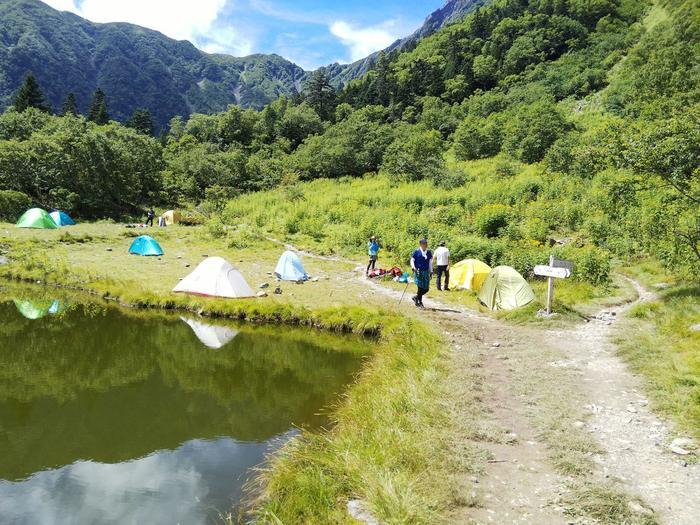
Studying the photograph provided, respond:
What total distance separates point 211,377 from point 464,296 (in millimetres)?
9489

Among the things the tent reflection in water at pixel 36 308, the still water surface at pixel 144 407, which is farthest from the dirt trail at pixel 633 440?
the tent reflection in water at pixel 36 308

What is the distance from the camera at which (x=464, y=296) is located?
→ 16406mm

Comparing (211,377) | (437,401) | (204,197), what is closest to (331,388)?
(211,377)

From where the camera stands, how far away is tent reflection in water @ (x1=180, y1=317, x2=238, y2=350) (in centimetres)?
1272

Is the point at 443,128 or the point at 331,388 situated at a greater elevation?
the point at 443,128

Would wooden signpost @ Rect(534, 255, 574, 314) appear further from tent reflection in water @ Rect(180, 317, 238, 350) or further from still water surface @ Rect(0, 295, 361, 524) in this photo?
tent reflection in water @ Rect(180, 317, 238, 350)

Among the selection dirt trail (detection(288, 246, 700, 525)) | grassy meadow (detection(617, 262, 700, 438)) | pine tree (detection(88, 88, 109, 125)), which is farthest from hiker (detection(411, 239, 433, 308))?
pine tree (detection(88, 88, 109, 125))

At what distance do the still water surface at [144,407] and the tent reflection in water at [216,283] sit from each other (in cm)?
158

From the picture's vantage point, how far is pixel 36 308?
1548cm

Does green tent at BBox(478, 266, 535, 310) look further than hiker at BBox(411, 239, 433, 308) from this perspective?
Yes

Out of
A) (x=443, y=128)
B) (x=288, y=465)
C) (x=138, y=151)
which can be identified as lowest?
(x=288, y=465)

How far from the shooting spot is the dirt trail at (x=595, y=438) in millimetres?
4523

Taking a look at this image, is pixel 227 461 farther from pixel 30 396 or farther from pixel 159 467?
pixel 30 396

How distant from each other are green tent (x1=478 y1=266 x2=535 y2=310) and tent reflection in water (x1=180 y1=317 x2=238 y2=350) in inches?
322
